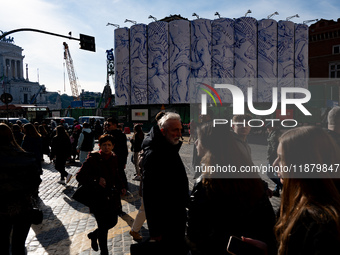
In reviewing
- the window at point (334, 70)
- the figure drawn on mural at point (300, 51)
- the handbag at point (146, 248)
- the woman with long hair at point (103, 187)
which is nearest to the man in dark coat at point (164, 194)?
the handbag at point (146, 248)

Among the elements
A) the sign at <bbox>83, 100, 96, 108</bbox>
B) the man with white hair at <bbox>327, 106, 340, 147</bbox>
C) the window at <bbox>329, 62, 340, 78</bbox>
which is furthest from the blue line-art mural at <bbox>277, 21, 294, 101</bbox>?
Result: the sign at <bbox>83, 100, 96, 108</bbox>

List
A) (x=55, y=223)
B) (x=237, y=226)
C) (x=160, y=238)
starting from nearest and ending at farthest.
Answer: (x=237, y=226)
(x=160, y=238)
(x=55, y=223)

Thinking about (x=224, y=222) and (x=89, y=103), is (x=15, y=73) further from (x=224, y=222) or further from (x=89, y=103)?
(x=224, y=222)

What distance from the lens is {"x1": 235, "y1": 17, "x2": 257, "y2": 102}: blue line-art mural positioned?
3189 cm

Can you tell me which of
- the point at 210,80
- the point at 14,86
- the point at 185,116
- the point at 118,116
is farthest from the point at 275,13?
the point at 14,86

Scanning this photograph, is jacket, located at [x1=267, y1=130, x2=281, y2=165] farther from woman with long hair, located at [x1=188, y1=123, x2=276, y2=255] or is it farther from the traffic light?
the traffic light

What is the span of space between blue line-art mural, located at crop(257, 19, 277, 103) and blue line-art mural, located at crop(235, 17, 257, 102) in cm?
89

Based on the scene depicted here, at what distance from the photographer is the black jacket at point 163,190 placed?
2529 mm

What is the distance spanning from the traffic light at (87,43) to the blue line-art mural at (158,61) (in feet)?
61.4

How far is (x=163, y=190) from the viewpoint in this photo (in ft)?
8.48

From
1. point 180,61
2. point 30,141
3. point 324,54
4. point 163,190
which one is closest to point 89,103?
point 180,61

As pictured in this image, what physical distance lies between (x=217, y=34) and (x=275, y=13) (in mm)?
7354

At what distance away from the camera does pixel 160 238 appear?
247cm

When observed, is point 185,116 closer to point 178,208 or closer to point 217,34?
point 217,34
